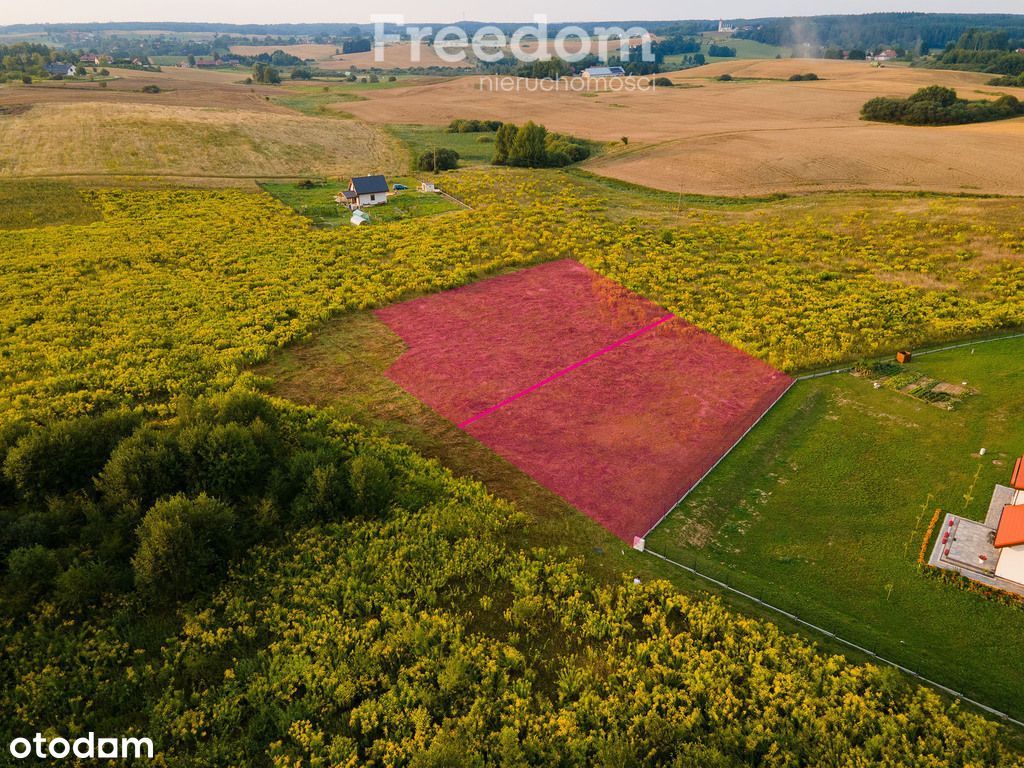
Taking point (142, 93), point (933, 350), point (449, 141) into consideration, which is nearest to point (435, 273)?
point (933, 350)

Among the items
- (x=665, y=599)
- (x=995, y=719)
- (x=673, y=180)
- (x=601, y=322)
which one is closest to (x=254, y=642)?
(x=665, y=599)

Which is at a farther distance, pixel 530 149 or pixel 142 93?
pixel 142 93

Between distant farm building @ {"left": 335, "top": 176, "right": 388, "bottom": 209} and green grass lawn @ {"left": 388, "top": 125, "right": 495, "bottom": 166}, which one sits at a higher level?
green grass lawn @ {"left": 388, "top": 125, "right": 495, "bottom": 166}

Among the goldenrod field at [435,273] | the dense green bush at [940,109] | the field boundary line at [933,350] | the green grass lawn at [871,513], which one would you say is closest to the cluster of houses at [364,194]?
the goldenrod field at [435,273]

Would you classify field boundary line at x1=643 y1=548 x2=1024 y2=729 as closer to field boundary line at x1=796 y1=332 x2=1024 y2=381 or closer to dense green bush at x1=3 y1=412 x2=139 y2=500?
field boundary line at x1=796 y1=332 x2=1024 y2=381

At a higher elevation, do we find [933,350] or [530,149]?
[530,149]

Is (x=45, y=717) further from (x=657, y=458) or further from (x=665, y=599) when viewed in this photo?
(x=657, y=458)

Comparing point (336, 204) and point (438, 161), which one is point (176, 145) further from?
point (438, 161)

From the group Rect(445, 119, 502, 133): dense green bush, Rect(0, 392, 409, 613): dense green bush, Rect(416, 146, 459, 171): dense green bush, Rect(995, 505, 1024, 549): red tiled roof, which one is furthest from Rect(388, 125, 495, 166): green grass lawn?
Rect(995, 505, 1024, 549): red tiled roof
